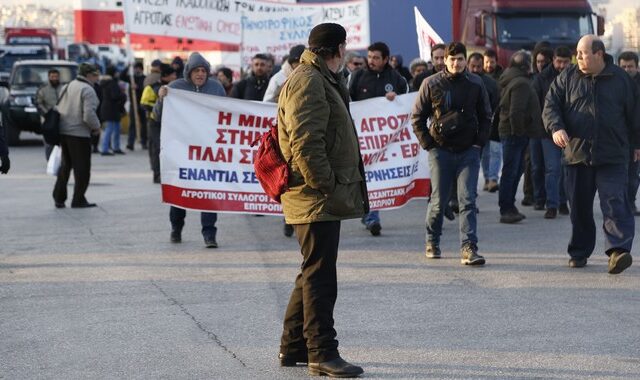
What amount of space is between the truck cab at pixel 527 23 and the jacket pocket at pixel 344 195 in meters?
19.9

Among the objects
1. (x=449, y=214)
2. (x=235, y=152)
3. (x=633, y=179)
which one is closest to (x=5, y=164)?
(x=235, y=152)

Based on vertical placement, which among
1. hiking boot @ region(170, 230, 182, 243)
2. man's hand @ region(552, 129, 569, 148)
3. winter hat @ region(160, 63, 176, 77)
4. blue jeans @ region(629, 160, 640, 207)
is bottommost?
hiking boot @ region(170, 230, 182, 243)

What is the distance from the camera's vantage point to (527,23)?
87.8 ft

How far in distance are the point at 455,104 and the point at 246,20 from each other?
12.1 meters

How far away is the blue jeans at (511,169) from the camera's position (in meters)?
13.7

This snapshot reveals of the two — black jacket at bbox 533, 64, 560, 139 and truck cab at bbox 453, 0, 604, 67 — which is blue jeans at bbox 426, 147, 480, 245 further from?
truck cab at bbox 453, 0, 604, 67

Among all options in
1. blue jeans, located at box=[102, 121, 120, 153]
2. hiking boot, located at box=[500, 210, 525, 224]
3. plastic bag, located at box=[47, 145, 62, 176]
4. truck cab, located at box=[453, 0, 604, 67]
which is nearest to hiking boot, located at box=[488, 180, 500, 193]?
hiking boot, located at box=[500, 210, 525, 224]

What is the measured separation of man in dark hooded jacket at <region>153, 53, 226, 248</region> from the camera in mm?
11953

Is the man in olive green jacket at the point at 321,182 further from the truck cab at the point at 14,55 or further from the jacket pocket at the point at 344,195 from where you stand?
the truck cab at the point at 14,55

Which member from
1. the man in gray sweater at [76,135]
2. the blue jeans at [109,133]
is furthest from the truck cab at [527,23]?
the man in gray sweater at [76,135]

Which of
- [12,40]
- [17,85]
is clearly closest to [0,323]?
[17,85]

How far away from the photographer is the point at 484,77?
13945 millimetres

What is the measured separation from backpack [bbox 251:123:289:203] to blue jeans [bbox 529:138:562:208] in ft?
24.6

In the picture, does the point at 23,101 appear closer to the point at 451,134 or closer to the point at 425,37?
the point at 425,37
